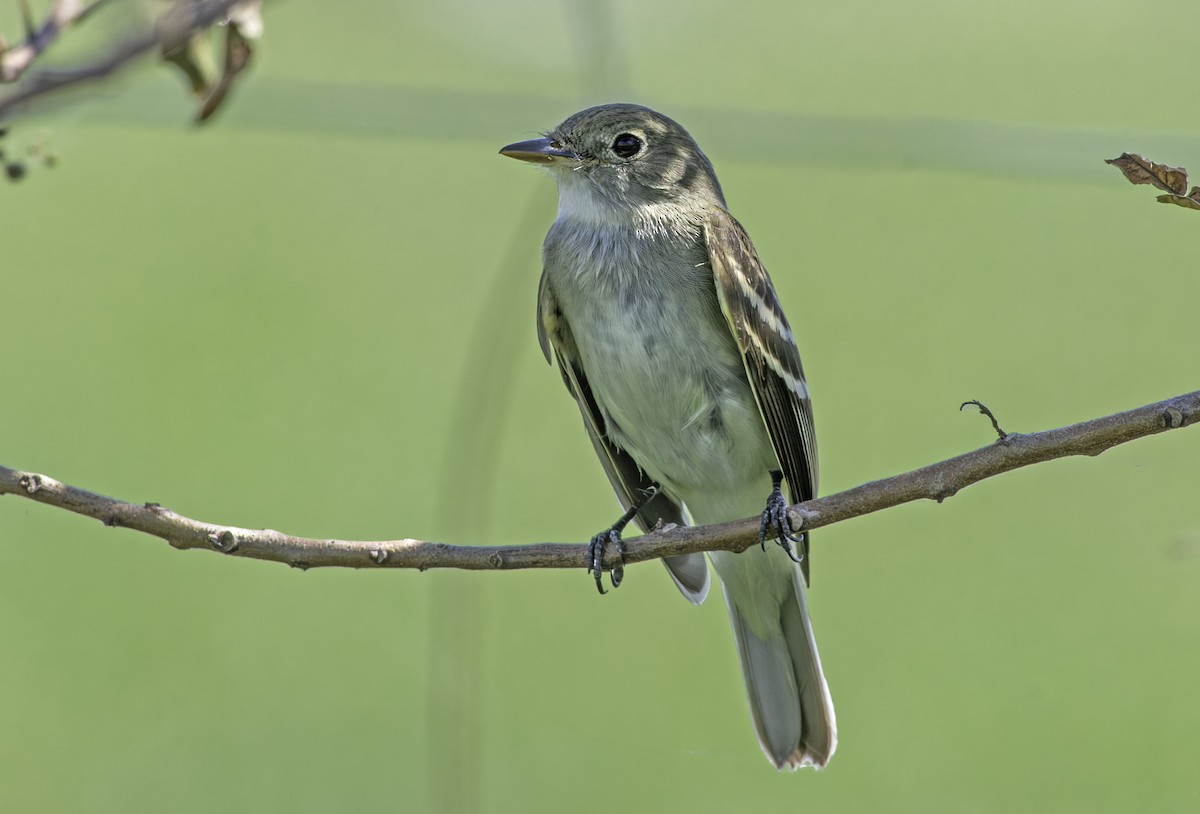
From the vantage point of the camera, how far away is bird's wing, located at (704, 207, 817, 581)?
12.0ft

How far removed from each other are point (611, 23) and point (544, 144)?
0.67 metres

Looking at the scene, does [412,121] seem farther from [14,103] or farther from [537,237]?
[14,103]

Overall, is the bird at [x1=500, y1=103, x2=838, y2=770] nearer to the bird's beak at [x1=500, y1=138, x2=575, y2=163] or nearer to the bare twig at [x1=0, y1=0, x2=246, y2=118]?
the bird's beak at [x1=500, y1=138, x2=575, y2=163]

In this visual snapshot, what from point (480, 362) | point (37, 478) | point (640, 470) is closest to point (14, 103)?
point (37, 478)

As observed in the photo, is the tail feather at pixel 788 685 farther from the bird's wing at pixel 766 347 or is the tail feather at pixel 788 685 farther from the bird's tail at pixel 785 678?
the bird's wing at pixel 766 347

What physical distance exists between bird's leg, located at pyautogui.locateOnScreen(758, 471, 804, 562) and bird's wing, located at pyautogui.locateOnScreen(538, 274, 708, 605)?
429 mm

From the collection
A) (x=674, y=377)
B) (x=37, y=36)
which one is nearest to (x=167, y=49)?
(x=37, y=36)

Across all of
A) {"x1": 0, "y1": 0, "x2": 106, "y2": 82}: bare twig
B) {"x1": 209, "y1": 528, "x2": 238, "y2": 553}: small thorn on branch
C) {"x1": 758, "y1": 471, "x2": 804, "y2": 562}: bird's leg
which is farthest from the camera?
{"x1": 758, "y1": 471, "x2": 804, "y2": 562}: bird's leg

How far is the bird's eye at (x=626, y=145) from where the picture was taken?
13.1ft

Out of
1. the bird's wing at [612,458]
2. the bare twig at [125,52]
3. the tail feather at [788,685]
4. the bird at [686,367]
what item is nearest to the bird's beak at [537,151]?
the bird at [686,367]

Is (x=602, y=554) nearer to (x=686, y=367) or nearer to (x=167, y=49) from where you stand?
(x=686, y=367)

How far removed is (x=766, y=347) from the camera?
3688 millimetres

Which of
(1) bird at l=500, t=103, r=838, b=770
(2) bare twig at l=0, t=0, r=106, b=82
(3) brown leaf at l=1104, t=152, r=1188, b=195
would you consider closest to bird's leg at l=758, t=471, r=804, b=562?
(1) bird at l=500, t=103, r=838, b=770

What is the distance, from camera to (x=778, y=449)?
3.68 metres
